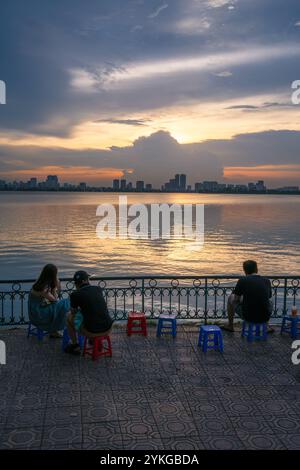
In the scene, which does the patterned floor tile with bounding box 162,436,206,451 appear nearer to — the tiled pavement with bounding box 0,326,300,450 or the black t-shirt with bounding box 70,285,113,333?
the tiled pavement with bounding box 0,326,300,450

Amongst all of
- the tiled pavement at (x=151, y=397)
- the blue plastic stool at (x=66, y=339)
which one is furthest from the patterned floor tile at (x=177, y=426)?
the blue plastic stool at (x=66, y=339)

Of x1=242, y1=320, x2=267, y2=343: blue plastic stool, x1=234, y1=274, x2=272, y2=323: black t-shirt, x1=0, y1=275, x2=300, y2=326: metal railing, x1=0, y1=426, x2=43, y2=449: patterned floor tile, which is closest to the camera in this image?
x1=0, y1=426, x2=43, y2=449: patterned floor tile

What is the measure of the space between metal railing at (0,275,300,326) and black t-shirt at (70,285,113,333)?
4.79ft

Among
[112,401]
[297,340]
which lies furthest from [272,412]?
[297,340]

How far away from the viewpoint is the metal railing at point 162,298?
411 inches

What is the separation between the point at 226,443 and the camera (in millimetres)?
5508

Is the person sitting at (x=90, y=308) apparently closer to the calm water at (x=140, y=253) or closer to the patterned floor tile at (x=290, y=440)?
the patterned floor tile at (x=290, y=440)

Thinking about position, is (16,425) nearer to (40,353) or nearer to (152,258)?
(40,353)

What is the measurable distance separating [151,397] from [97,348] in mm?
1795

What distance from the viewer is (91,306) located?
26.0 feet

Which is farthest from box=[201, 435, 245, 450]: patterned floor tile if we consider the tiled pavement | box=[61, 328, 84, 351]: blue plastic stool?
box=[61, 328, 84, 351]: blue plastic stool

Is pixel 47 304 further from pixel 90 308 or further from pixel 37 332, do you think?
pixel 90 308

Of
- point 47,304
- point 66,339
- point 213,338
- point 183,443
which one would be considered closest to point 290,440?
point 183,443

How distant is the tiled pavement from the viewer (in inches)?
220
